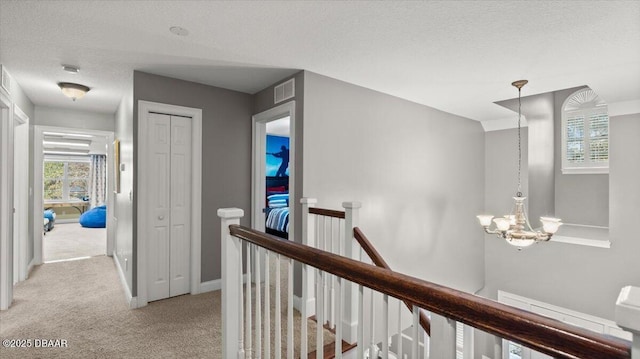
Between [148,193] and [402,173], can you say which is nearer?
[148,193]

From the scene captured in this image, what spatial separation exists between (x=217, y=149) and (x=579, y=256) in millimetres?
5515

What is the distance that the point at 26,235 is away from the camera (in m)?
3.95

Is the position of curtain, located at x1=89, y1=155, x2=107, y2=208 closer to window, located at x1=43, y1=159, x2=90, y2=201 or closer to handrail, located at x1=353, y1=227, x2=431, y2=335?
window, located at x1=43, y1=159, x2=90, y2=201

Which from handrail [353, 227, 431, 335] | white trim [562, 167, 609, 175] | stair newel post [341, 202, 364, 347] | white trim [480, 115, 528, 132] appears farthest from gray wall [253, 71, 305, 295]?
white trim [562, 167, 609, 175]

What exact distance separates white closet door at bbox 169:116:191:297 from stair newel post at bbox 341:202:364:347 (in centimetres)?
195

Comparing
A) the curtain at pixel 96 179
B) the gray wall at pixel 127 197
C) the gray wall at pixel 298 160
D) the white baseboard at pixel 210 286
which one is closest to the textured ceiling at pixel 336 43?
the gray wall at pixel 298 160

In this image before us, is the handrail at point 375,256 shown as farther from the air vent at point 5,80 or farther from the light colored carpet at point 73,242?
the light colored carpet at point 73,242

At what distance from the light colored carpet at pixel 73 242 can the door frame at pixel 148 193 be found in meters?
2.97

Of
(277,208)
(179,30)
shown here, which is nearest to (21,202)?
(179,30)

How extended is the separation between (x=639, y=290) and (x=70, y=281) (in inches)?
200

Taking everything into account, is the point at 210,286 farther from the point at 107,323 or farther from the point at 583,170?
the point at 583,170

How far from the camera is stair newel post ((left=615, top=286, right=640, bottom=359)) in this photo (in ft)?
1.64

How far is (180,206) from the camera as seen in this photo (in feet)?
11.3

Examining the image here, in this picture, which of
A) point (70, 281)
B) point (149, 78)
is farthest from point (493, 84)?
point (70, 281)
